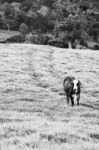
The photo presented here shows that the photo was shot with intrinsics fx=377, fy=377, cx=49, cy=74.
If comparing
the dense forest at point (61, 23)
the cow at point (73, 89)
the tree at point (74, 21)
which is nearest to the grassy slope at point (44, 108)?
the cow at point (73, 89)

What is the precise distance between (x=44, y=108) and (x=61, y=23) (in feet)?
250

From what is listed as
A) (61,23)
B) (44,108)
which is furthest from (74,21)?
(44,108)

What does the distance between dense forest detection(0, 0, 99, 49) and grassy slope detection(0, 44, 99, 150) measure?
45.2 m

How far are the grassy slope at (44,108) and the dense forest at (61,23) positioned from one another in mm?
45167

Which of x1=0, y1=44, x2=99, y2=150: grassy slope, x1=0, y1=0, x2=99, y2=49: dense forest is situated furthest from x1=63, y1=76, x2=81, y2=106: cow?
x1=0, y1=0, x2=99, y2=49: dense forest

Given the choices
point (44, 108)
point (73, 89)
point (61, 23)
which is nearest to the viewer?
point (44, 108)

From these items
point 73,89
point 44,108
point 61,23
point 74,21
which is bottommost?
point 61,23

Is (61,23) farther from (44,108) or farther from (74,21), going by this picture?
(44,108)

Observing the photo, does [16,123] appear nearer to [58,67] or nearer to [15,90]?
[15,90]

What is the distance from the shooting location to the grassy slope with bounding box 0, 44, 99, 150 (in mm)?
11539

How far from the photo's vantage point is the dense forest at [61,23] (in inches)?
3671

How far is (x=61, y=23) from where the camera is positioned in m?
94.7

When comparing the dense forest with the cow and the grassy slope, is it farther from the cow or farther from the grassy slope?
the cow

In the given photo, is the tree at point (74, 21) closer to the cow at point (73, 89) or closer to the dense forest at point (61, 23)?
the dense forest at point (61, 23)
